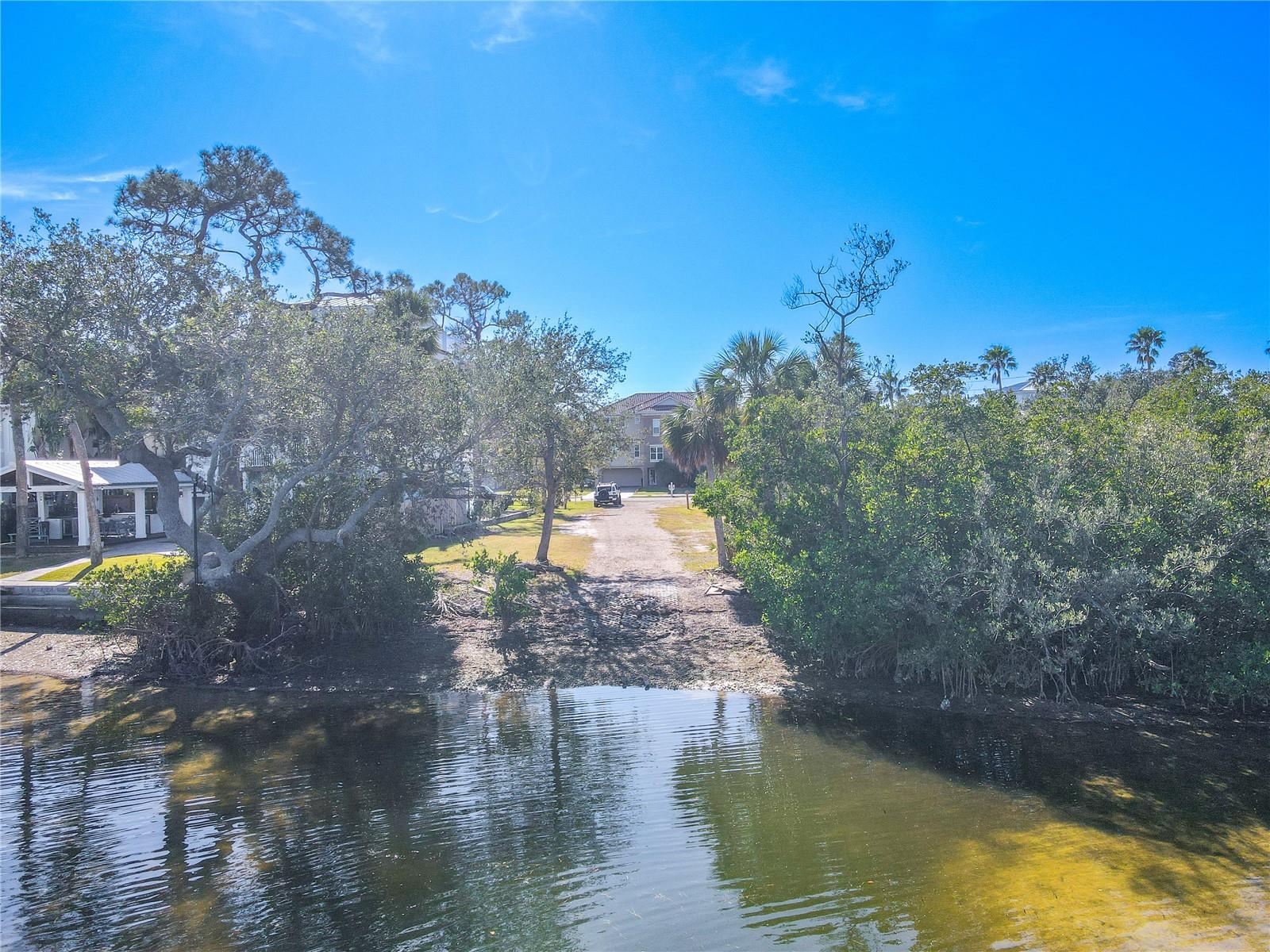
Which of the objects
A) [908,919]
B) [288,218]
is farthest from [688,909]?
[288,218]

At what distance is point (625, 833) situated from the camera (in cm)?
810

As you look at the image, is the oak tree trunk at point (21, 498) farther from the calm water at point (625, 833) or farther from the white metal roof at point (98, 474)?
→ the calm water at point (625, 833)

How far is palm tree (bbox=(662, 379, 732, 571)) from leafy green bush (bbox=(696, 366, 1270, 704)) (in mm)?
8303

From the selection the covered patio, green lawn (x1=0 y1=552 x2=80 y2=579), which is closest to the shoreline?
green lawn (x1=0 y1=552 x2=80 y2=579)

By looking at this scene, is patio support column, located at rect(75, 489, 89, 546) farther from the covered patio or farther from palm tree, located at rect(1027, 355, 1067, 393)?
palm tree, located at rect(1027, 355, 1067, 393)

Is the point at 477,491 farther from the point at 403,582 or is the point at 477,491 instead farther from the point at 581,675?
the point at 581,675

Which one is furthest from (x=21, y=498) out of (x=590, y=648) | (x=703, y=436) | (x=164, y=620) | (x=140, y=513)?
(x=703, y=436)

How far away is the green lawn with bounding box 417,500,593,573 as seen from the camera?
924 inches

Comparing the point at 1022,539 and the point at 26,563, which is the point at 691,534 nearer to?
the point at 1022,539

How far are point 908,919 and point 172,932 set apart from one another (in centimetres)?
630

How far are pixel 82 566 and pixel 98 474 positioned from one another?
6781 mm

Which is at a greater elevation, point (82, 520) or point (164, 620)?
point (82, 520)

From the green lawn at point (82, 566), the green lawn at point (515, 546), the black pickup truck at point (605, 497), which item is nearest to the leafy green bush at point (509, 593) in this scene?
the green lawn at point (515, 546)

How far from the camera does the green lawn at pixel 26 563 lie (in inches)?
Answer: 843
